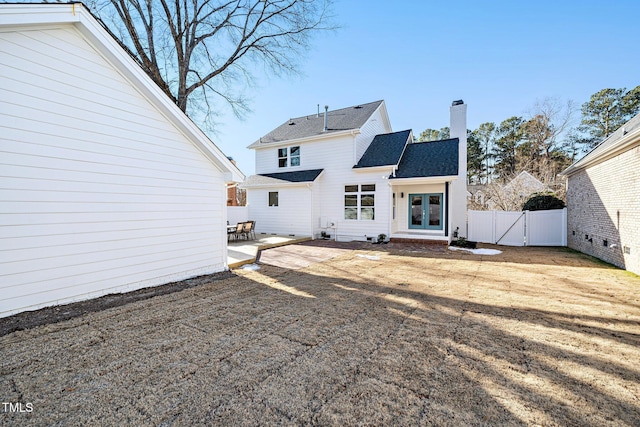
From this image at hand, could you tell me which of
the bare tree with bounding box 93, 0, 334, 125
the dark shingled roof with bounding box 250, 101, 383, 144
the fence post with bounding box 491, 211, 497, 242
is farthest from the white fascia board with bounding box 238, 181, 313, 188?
the fence post with bounding box 491, 211, 497, 242

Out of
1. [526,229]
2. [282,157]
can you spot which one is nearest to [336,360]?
[526,229]

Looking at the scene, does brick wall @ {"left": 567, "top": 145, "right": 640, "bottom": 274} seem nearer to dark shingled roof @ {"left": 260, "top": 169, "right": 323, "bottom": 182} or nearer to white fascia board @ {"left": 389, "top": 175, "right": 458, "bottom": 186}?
white fascia board @ {"left": 389, "top": 175, "right": 458, "bottom": 186}

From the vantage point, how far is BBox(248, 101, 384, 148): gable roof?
14.5 meters

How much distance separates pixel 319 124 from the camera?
1617 centimetres

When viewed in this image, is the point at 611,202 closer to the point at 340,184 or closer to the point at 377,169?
the point at 377,169

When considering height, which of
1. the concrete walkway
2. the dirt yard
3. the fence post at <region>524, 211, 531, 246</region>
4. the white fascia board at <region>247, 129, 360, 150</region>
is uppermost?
the white fascia board at <region>247, 129, 360, 150</region>

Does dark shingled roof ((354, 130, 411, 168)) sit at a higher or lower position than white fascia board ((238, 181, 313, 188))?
higher

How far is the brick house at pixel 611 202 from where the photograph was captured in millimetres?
7050

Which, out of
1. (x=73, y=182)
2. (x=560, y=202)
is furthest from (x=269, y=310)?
(x=560, y=202)

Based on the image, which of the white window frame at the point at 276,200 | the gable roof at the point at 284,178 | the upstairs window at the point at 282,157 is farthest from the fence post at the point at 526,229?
the upstairs window at the point at 282,157

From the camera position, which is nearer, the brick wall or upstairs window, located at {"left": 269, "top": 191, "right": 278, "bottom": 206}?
the brick wall

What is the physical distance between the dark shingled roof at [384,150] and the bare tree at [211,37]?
5561 millimetres

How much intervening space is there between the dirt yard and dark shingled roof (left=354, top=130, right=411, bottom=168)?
837 cm

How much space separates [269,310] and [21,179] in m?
4.29
